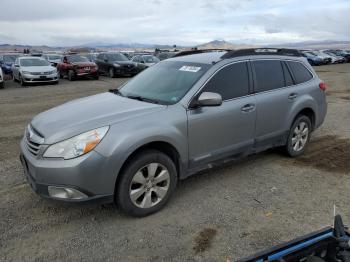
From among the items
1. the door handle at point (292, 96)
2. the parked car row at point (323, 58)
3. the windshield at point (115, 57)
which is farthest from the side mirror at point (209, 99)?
the parked car row at point (323, 58)

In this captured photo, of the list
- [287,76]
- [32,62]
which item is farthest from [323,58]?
[287,76]

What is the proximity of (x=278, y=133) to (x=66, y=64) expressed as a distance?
59.5ft

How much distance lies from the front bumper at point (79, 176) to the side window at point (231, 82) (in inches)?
62.9

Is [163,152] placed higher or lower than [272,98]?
lower

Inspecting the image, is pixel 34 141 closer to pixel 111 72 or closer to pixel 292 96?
pixel 292 96

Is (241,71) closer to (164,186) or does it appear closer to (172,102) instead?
(172,102)

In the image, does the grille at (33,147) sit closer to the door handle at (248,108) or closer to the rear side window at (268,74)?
the door handle at (248,108)

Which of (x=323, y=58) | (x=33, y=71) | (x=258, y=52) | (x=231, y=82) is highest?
(x=258, y=52)

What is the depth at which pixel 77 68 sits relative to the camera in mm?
19938

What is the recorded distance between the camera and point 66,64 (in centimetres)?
2083

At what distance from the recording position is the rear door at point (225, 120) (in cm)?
404

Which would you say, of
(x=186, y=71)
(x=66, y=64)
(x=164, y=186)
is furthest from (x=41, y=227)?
(x=66, y=64)

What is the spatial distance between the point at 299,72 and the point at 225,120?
201cm

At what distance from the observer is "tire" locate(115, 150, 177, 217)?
3.50 metres
